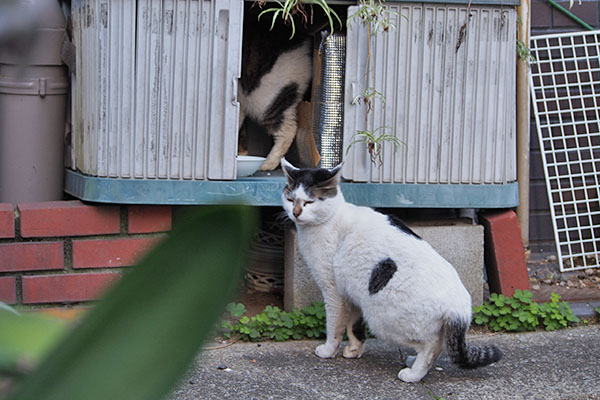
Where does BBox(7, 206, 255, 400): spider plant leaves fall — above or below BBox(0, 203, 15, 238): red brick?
above

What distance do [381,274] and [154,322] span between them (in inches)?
103

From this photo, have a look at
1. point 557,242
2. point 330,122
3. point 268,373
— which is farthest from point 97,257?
point 557,242

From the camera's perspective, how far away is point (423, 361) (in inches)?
111

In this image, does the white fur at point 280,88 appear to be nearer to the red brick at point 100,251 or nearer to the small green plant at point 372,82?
the small green plant at point 372,82

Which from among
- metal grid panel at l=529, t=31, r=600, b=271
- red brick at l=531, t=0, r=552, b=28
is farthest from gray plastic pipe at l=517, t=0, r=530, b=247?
red brick at l=531, t=0, r=552, b=28

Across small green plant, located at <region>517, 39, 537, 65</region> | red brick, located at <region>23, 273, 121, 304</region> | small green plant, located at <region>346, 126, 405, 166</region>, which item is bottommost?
red brick, located at <region>23, 273, 121, 304</region>

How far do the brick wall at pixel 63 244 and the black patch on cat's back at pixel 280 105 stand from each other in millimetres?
778

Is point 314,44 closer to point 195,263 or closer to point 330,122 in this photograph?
point 330,122

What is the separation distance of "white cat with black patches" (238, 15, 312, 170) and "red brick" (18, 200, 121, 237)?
0.86m

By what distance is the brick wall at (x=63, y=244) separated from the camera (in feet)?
10.4

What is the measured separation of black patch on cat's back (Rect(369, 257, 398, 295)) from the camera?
2777 millimetres

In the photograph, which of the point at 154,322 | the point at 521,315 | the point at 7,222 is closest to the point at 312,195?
the point at 521,315

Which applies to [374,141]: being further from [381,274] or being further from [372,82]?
[381,274]

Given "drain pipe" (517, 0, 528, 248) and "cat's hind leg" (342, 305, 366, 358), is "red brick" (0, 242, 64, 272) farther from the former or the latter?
"drain pipe" (517, 0, 528, 248)
